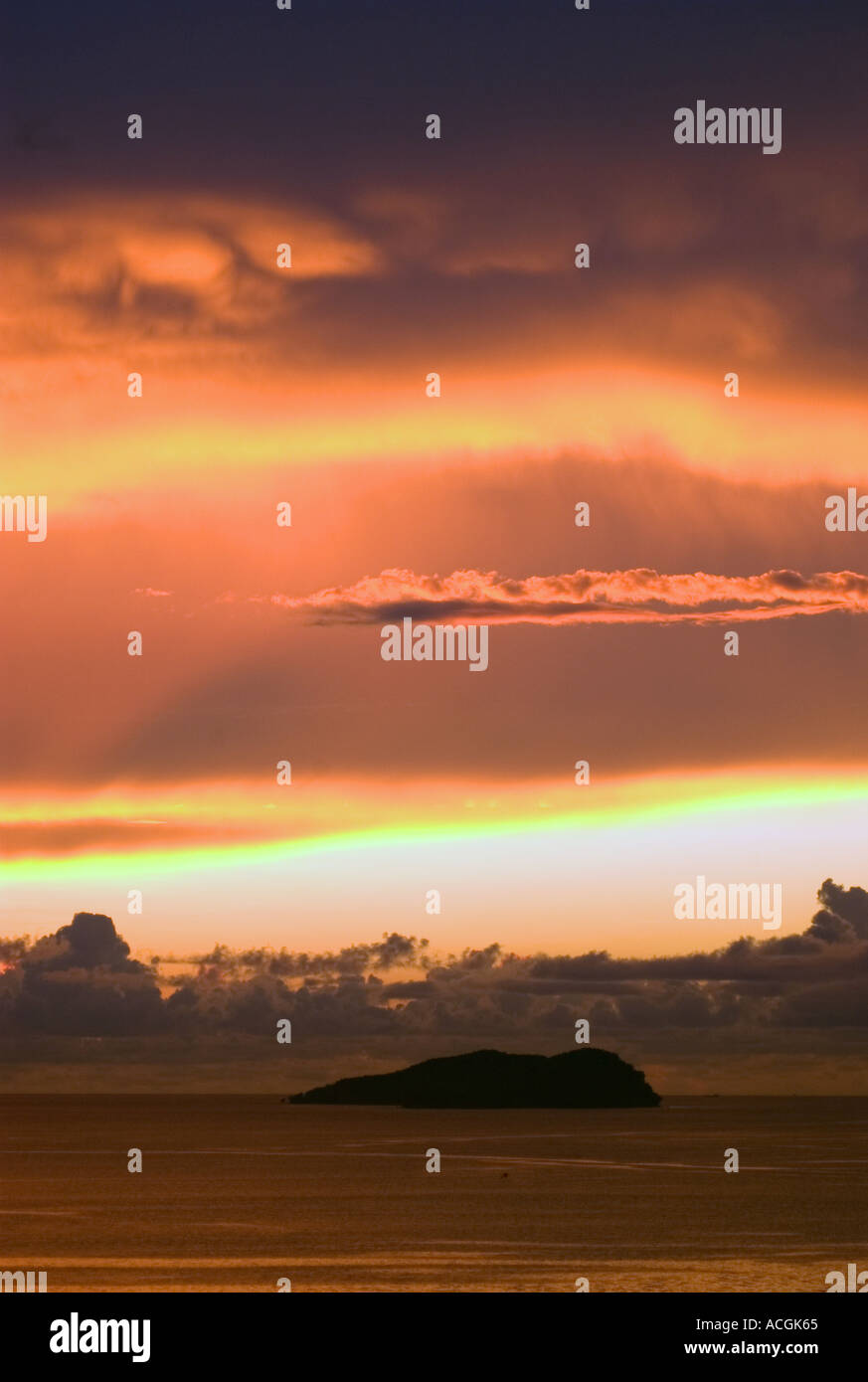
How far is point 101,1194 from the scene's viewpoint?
179m
